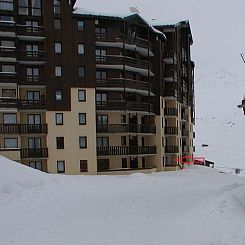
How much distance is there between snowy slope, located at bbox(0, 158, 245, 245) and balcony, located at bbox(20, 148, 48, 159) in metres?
11.3

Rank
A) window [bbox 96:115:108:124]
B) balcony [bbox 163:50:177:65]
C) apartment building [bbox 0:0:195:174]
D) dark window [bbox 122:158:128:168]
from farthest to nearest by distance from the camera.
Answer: balcony [bbox 163:50:177:65] < dark window [bbox 122:158:128:168] < window [bbox 96:115:108:124] < apartment building [bbox 0:0:195:174]

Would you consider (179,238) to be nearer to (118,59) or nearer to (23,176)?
(23,176)

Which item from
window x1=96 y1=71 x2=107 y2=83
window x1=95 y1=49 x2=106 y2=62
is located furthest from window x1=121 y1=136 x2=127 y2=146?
window x1=95 y1=49 x2=106 y2=62

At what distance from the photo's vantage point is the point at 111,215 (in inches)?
675

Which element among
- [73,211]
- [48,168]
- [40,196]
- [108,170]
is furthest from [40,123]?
[73,211]

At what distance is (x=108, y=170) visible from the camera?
39906mm

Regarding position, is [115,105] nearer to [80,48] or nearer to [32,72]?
[80,48]

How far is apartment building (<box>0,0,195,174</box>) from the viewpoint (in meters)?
37.6

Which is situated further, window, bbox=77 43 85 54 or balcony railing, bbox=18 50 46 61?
window, bbox=77 43 85 54

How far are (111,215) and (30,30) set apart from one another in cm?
2686

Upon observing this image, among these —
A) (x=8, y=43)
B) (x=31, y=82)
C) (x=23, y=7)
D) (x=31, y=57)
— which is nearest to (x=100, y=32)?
(x=31, y=57)

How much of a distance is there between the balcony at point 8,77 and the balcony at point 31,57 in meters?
1.82

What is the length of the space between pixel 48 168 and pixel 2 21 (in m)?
15.9

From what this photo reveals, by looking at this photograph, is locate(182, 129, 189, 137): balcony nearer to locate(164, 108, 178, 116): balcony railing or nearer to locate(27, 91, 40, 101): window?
locate(164, 108, 178, 116): balcony railing
